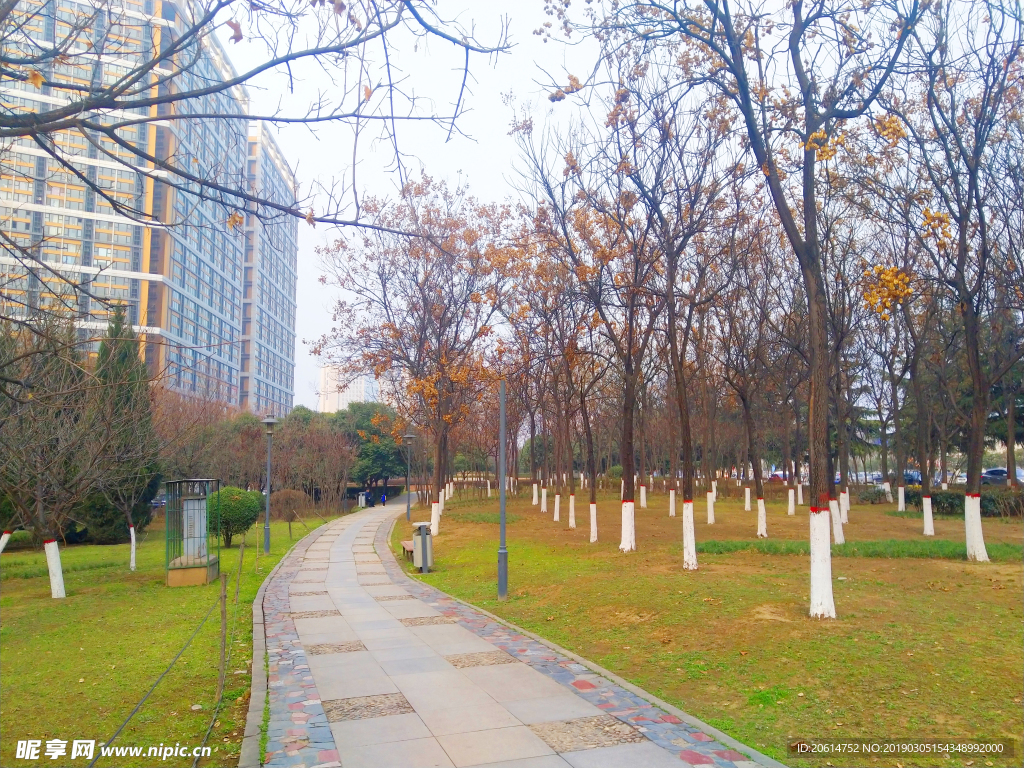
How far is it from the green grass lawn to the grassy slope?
3.88m

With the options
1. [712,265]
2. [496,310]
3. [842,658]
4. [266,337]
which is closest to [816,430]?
[842,658]

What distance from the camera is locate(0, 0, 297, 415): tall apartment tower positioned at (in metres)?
5.97

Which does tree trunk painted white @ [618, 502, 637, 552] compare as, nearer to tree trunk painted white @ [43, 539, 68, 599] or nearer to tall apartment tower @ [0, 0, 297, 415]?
tall apartment tower @ [0, 0, 297, 415]

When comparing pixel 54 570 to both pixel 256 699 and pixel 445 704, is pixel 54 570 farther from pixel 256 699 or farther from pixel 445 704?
pixel 445 704

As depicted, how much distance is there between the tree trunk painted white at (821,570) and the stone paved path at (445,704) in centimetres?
350

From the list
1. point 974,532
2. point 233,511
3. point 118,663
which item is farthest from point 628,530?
point 233,511

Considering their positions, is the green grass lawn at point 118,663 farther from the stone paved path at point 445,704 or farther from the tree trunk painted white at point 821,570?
the tree trunk painted white at point 821,570

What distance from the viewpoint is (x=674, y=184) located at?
16.9 metres

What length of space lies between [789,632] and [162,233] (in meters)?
18.7

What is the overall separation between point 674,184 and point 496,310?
12267 mm

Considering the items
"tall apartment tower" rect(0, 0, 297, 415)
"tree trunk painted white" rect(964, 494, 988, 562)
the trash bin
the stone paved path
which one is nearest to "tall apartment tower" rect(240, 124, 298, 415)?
"tall apartment tower" rect(0, 0, 297, 415)

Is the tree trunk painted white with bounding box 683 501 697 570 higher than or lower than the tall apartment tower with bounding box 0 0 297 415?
lower

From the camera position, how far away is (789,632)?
8648 millimetres

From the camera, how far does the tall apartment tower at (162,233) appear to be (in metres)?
5.97
